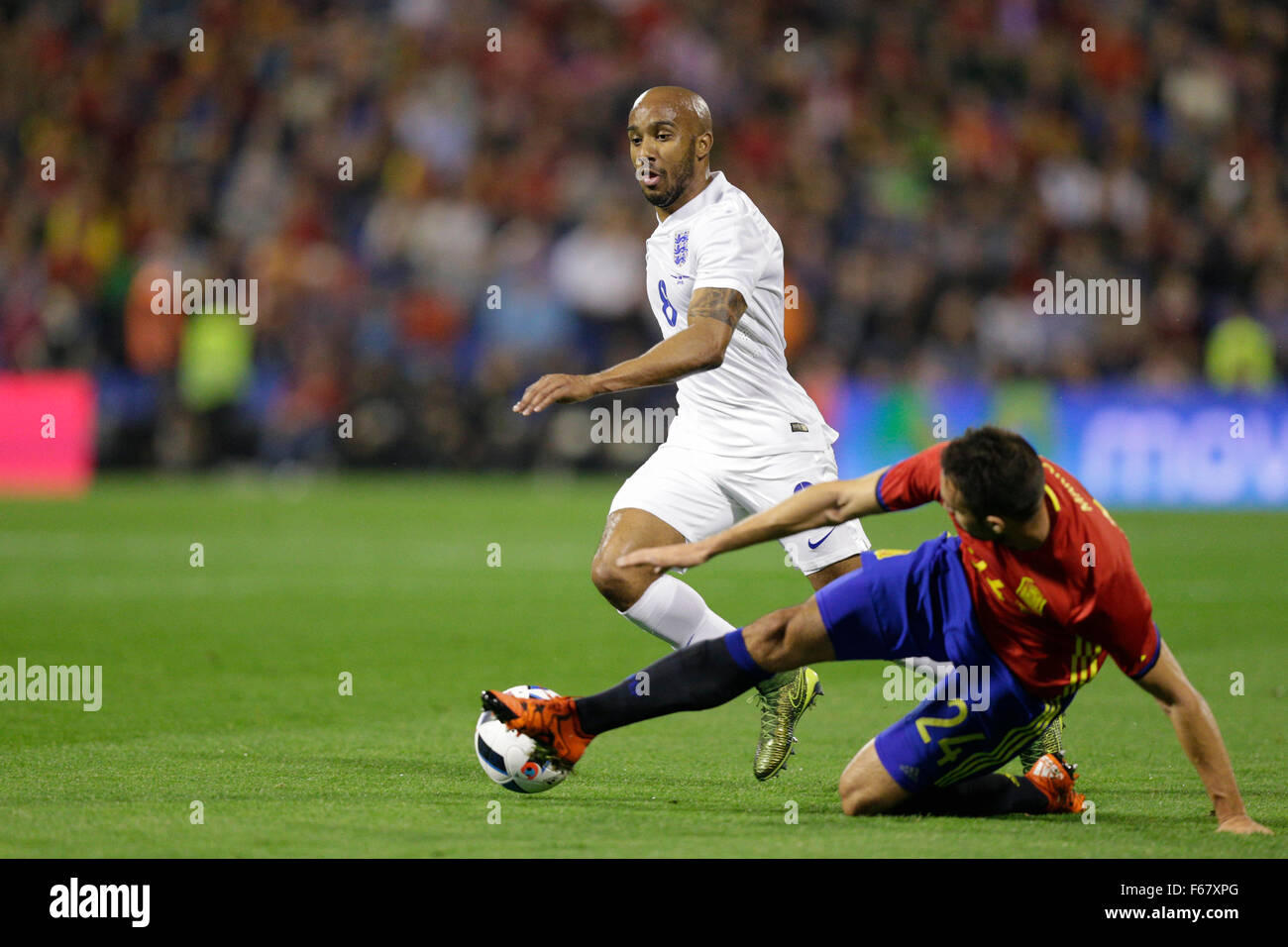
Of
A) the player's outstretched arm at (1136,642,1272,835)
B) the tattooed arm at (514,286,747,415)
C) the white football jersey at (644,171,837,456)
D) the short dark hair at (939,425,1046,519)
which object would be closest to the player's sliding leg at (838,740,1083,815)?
the player's outstretched arm at (1136,642,1272,835)

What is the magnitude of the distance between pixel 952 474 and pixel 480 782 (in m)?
2.13

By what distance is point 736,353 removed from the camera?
22.4 feet

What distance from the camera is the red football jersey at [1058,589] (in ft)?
16.6

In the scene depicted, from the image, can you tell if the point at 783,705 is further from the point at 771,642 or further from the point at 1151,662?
the point at 1151,662

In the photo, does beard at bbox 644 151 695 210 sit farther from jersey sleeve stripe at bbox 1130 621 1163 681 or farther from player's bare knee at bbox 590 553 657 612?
jersey sleeve stripe at bbox 1130 621 1163 681

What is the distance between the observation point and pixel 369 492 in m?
19.1

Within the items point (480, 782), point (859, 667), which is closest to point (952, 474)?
point (480, 782)

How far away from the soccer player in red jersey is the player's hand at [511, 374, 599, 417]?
616 millimetres

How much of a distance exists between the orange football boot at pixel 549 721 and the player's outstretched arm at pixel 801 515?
818 mm

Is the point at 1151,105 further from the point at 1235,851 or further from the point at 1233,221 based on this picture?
the point at 1235,851

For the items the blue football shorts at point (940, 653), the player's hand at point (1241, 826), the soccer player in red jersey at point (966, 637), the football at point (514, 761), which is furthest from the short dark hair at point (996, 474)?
the football at point (514, 761)

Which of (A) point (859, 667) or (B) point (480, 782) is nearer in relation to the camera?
(B) point (480, 782)

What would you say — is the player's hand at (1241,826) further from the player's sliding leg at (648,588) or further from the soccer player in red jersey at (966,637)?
the player's sliding leg at (648,588)
